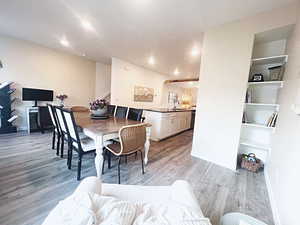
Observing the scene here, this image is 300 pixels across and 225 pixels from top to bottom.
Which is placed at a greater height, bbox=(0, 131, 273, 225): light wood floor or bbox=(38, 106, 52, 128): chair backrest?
bbox=(38, 106, 52, 128): chair backrest

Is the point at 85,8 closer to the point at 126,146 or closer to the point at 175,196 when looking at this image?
the point at 126,146

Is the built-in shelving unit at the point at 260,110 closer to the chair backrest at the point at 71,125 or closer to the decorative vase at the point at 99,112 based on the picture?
the decorative vase at the point at 99,112

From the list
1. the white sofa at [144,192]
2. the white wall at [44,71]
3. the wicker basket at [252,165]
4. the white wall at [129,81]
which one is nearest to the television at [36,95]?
the white wall at [44,71]

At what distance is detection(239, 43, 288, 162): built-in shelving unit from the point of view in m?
2.46

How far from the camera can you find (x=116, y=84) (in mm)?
4840

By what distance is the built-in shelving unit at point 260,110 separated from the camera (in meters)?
2.46

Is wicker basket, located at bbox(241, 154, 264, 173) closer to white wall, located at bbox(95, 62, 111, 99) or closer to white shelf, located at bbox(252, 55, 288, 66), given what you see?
white shelf, located at bbox(252, 55, 288, 66)

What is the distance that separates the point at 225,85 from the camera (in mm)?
2520

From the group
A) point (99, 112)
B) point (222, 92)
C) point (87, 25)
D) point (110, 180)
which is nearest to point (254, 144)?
point (222, 92)

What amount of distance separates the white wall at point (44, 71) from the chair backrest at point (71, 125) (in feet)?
10.4

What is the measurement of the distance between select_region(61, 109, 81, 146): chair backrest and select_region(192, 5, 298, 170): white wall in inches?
89.0

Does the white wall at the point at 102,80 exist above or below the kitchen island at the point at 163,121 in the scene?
above

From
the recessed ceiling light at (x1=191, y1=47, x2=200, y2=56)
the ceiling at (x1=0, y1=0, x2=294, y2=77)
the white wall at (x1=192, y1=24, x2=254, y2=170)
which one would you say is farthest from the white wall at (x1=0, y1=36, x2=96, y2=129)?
the white wall at (x1=192, y1=24, x2=254, y2=170)

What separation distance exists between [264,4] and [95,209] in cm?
301
